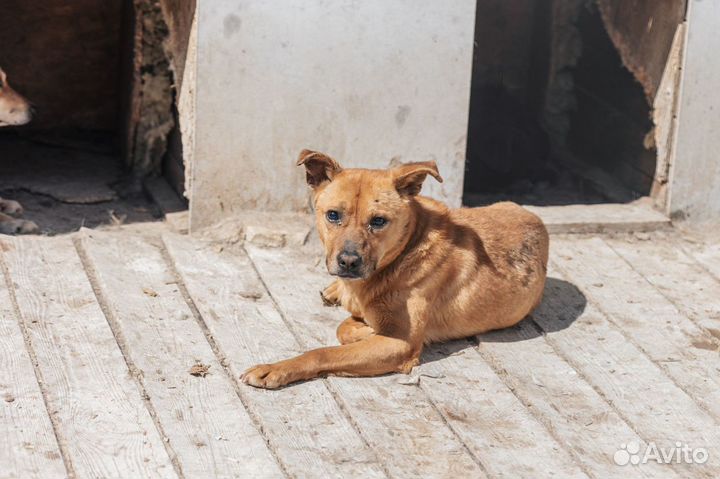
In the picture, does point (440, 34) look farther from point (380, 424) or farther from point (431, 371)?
point (380, 424)

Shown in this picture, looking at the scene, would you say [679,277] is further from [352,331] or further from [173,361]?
[173,361]

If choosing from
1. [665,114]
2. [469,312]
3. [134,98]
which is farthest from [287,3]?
[665,114]

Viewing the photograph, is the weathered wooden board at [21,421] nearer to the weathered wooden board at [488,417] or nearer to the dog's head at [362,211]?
the dog's head at [362,211]

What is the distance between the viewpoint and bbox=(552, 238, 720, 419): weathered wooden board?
5164 millimetres

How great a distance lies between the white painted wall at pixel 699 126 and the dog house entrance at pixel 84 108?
10.5 feet

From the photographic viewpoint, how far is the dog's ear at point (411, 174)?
5105mm

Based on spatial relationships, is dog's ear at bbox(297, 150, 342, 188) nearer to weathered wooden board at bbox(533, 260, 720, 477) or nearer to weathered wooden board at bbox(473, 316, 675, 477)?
weathered wooden board at bbox(473, 316, 675, 477)

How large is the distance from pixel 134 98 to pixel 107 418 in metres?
3.26

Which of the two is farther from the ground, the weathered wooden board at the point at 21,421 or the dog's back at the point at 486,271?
the dog's back at the point at 486,271

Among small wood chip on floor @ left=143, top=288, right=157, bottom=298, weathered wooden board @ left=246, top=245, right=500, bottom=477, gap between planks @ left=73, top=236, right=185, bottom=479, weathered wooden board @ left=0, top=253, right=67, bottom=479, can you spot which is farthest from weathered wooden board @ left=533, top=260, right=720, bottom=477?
weathered wooden board @ left=0, top=253, right=67, bottom=479

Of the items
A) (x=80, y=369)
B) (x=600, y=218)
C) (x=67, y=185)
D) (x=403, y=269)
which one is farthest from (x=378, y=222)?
(x=67, y=185)

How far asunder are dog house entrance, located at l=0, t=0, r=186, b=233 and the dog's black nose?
7.31 ft

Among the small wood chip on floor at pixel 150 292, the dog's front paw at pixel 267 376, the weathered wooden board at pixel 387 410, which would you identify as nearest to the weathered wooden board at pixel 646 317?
the weathered wooden board at pixel 387 410

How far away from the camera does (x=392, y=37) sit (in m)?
6.37
